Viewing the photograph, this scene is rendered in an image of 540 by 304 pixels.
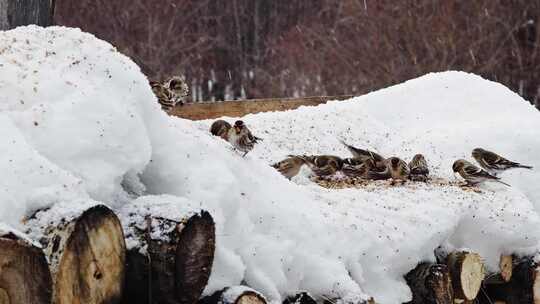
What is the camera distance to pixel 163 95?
696cm

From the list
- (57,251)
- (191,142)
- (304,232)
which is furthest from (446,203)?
(57,251)

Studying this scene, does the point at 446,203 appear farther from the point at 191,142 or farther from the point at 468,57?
the point at 468,57

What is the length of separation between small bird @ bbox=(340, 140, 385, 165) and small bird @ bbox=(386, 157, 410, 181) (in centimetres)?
12

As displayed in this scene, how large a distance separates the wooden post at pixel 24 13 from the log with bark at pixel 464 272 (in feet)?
14.3

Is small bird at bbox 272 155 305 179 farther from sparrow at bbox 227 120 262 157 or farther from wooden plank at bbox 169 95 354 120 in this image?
wooden plank at bbox 169 95 354 120

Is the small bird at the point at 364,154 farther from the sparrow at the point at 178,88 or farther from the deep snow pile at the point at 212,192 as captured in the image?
the sparrow at the point at 178,88

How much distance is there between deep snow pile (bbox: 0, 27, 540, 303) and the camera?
445 cm

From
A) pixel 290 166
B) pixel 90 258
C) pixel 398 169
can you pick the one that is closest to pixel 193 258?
pixel 90 258

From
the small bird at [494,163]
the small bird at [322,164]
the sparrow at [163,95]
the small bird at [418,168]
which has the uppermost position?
the sparrow at [163,95]

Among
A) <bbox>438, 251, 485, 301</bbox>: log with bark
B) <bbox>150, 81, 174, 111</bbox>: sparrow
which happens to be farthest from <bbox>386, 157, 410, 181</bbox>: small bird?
<bbox>150, 81, 174, 111</bbox>: sparrow

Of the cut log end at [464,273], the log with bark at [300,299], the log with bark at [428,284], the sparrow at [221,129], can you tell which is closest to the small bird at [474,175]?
the cut log end at [464,273]

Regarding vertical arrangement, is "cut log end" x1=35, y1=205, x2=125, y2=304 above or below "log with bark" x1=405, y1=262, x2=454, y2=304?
above

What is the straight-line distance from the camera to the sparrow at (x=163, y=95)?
693 cm

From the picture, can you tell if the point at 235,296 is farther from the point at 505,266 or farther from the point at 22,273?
the point at 505,266
